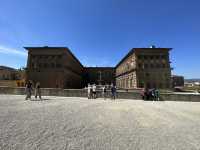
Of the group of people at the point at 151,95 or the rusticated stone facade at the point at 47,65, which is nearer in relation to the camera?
the group of people at the point at 151,95

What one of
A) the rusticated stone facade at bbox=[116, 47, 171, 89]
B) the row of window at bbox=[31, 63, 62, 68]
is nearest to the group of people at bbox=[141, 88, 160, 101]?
the rusticated stone facade at bbox=[116, 47, 171, 89]

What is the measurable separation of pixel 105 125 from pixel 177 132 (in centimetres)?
294

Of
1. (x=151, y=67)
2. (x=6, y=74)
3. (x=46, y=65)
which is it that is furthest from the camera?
(x=6, y=74)

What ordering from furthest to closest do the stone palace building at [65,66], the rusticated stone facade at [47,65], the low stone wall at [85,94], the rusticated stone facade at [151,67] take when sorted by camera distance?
the rusticated stone facade at [47,65]
the stone palace building at [65,66]
the rusticated stone facade at [151,67]
the low stone wall at [85,94]

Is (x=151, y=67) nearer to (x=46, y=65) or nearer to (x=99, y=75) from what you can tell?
(x=46, y=65)

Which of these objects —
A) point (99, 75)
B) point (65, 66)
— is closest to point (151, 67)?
point (65, 66)

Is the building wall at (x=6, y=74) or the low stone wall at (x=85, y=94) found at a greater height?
the building wall at (x=6, y=74)

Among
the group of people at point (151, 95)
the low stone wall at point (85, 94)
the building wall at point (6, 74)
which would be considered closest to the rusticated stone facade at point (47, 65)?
the low stone wall at point (85, 94)

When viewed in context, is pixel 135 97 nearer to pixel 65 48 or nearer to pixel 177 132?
pixel 177 132

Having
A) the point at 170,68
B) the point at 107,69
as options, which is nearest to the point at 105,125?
the point at 170,68

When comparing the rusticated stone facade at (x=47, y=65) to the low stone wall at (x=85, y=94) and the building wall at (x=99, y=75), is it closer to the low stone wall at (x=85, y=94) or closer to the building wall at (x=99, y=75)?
the low stone wall at (x=85, y=94)

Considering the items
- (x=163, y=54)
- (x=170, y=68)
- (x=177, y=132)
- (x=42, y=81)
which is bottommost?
(x=177, y=132)

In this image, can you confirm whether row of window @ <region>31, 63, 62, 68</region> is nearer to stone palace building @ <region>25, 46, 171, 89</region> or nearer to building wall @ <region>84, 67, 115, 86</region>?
stone palace building @ <region>25, 46, 171, 89</region>

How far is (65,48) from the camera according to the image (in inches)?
1983
